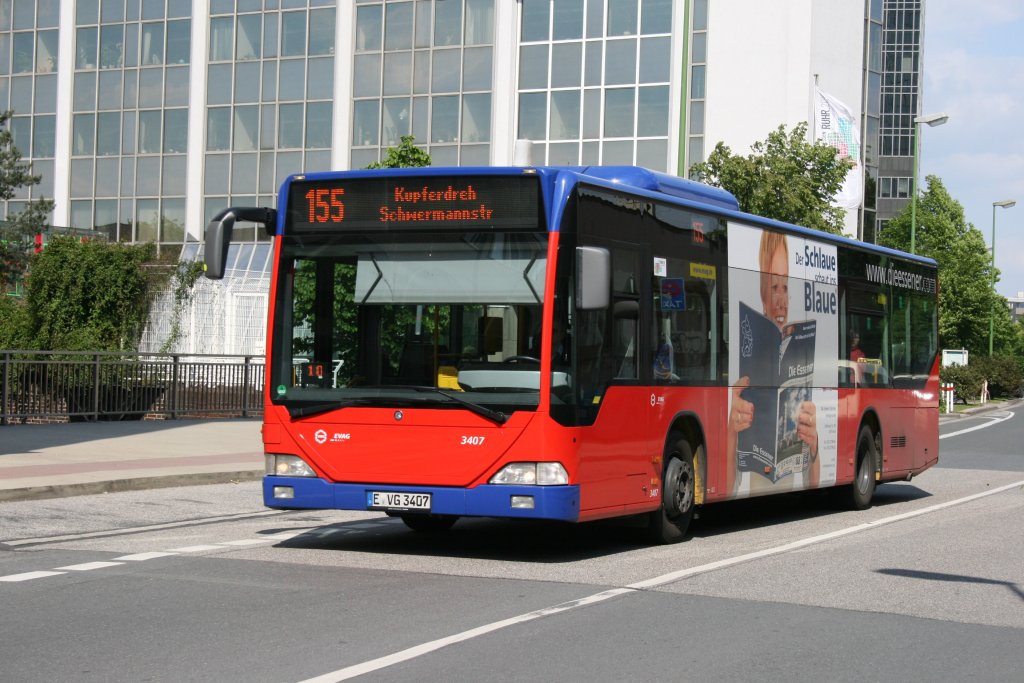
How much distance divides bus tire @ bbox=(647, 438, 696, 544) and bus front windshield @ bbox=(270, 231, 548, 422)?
2.19m

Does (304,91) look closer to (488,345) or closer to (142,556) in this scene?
(142,556)

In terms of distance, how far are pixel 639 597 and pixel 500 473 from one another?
5.85 ft

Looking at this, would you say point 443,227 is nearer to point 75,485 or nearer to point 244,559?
point 244,559

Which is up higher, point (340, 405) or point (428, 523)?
point (340, 405)

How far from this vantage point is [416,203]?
10.9m

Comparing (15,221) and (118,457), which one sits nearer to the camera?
(118,457)

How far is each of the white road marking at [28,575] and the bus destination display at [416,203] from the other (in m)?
3.17

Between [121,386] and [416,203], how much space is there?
17.2m

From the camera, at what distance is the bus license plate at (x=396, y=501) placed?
10773 mm

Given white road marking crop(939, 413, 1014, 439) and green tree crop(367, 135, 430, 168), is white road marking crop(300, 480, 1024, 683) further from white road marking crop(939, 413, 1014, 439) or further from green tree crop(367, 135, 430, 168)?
white road marking crop(939, 413, 1014, 439)

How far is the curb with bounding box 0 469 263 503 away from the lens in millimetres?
14883

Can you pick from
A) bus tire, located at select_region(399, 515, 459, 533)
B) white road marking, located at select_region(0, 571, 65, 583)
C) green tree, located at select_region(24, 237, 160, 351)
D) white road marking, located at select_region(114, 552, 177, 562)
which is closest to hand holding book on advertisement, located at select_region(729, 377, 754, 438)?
bus tire, located at select_region(399, 515, 459, 533)

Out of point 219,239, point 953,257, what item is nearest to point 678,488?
point 219,239

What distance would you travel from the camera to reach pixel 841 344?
16.2 meters
